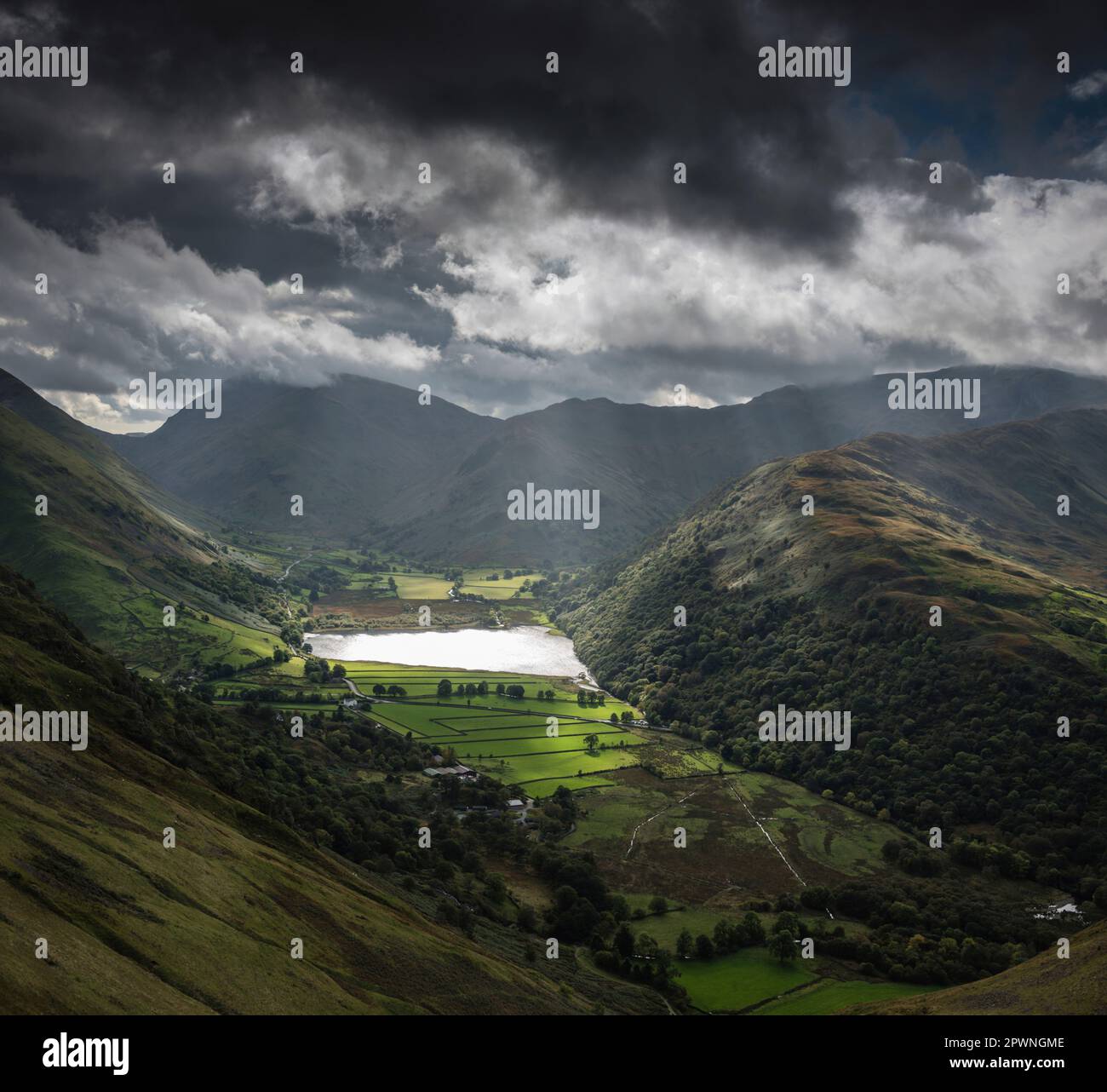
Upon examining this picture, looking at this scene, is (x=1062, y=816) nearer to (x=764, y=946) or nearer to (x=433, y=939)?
(x=764, y=946)

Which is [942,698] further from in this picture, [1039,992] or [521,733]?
[1039,992]

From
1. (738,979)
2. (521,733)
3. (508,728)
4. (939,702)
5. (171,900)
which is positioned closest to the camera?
(171,900)

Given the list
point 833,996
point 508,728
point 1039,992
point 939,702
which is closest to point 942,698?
point 939,702

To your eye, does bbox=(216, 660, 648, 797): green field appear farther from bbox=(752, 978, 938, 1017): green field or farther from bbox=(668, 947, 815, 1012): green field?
bbox=(752, 978, 938, 1017): green field

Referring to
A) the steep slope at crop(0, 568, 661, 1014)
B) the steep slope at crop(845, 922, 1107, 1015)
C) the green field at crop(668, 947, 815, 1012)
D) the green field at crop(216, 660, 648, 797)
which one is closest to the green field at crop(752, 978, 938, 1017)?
the green field at crop(668, 947, 815, 1012)

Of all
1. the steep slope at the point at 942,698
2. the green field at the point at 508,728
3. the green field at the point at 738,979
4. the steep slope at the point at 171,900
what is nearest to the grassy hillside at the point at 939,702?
the steep slope at the point at 942,698

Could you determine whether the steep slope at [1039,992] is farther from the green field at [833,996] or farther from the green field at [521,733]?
the green field at [521,733]

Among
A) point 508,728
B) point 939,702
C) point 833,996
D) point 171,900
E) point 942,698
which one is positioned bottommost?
point 833,996
